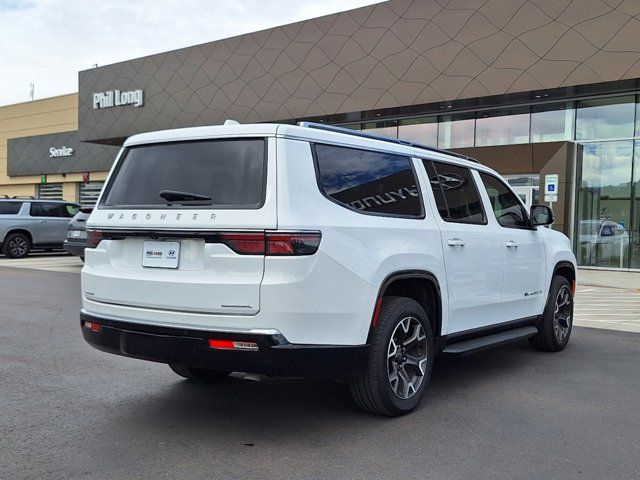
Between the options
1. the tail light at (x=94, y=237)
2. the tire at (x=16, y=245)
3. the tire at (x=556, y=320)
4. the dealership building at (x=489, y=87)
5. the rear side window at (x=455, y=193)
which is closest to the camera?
the tail light at (x=94, y=237)

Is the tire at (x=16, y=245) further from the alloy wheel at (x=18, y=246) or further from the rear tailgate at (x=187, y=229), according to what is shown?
the rear tailgate at (x=187, y=229)

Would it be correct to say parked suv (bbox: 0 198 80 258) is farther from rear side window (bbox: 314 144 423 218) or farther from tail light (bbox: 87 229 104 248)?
rear side window (bbox: 314 144 423 218)

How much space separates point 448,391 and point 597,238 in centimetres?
1507

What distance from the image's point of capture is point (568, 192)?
18781 millimetres

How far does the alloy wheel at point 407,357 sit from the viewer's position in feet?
14.7

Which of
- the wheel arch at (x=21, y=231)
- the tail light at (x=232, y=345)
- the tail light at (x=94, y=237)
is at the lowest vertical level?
the tail light at (x=232, y=345)

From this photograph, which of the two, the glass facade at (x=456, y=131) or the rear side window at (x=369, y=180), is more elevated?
the glass facade at (x=456, y=131)

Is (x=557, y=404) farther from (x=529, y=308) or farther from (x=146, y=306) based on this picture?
(x=146, y=306)

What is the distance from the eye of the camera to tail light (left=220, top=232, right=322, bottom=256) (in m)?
3.75

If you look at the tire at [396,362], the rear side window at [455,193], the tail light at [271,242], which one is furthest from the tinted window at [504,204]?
the tail light at [271,242]

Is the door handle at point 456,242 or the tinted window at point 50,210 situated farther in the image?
the tinted window at point 50,210

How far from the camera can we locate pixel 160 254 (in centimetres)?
411

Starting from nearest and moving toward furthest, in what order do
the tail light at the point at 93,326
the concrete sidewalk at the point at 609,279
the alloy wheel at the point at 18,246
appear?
1. the tail light at the point at 93,326
2. the concrete sidewalk at the point at 609,279
3. the alloy wheel at the point at 18,246

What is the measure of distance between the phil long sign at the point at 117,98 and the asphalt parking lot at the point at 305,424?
2340cm
